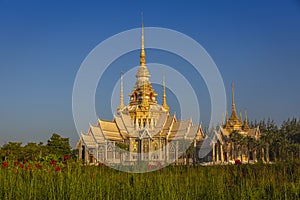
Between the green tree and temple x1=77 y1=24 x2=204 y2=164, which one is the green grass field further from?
temple x1=77 y1=24 x2=204 y2=164

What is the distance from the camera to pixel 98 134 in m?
31.9

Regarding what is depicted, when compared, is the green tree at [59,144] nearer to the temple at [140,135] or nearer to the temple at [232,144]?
the temple at [140,135]

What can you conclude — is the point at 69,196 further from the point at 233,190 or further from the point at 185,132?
the point at 185,132

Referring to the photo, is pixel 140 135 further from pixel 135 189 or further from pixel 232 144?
pixel 135 189

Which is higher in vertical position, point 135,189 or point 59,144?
point 59,144

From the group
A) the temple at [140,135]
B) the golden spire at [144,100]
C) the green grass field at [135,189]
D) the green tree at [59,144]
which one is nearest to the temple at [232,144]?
the temple at [140,135]

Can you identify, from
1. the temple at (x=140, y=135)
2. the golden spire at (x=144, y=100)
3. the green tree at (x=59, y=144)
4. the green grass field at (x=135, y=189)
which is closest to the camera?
the green grass field at (x=135, y=189)

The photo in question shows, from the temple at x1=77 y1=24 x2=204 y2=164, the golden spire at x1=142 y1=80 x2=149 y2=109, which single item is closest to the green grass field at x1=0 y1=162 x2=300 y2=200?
the temple at x1=77 y1=24 x2=204 y2=164

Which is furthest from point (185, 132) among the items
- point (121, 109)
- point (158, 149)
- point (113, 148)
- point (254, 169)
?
point (254, 169)

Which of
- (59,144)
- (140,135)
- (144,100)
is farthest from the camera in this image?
(144,100)

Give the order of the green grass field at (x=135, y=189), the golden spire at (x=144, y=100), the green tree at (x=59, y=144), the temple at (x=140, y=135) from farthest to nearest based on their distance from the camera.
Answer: the golden spire at (x=144, y=100), the temple at (x=140, y=135), the green tree at (x=59, y=144), the green grass field at (x=135, y=189)

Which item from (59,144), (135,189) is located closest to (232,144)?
(59,144)

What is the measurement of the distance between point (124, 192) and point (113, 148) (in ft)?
86.9

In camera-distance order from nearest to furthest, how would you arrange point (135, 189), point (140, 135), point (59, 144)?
point (135, 189)
point (59, 144)
point (140, 135)
